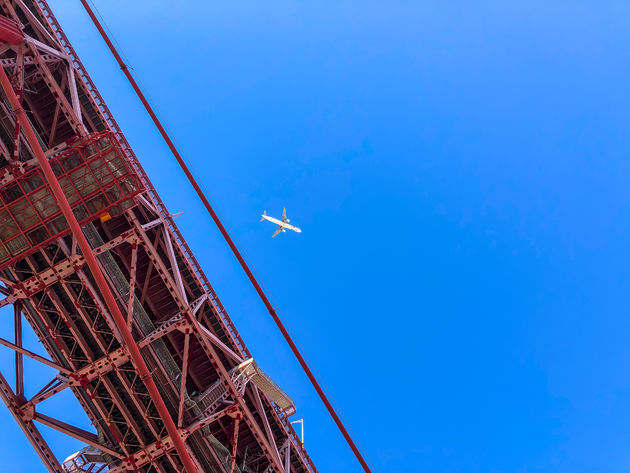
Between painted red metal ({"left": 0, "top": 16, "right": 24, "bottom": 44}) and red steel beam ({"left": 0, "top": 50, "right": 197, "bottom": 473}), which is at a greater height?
painted red metal ({"left": 0, "top": 16, "right": 24, "bottom": 44})

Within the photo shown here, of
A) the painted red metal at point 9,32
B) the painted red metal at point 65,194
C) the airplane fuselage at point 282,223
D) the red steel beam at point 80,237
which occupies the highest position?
the airplane fuselage at point 282,223

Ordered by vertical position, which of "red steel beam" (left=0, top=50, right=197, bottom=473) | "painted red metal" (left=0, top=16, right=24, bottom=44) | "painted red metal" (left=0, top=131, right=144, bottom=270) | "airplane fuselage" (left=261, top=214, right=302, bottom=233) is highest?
"airplane fuselage" (left=261, top=214, right=302, bottom=233)

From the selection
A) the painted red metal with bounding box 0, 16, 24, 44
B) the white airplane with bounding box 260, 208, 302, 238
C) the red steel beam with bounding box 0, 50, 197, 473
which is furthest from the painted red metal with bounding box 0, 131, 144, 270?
the white airplane with bounding box 260, 208, 302, 238

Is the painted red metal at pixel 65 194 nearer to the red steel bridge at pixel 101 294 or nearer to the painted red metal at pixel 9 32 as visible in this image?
the red steel bridge at pixel 101 294

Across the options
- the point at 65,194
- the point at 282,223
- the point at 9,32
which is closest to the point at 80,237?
the point at 65,194

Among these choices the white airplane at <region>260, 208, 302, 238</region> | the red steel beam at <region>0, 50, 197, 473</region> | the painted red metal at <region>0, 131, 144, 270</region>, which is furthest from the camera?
the white airplane at <region>260, 208, 302, 238</region>

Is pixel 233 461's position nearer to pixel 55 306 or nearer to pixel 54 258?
pixel 55 306

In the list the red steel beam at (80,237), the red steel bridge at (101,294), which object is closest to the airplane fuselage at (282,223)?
the red steel bridge at (101,294)

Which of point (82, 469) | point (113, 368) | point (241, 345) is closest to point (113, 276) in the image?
point (113, 368)

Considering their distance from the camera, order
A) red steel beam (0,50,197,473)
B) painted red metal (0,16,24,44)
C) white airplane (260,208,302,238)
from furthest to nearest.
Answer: white airplane (260,208,302,238) < painted red metal (0,16,24,44) < red steel beam (0,50,197,473)

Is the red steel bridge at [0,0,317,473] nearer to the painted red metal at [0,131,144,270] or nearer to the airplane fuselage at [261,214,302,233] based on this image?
the painted red metal at [0,131,144,270]
